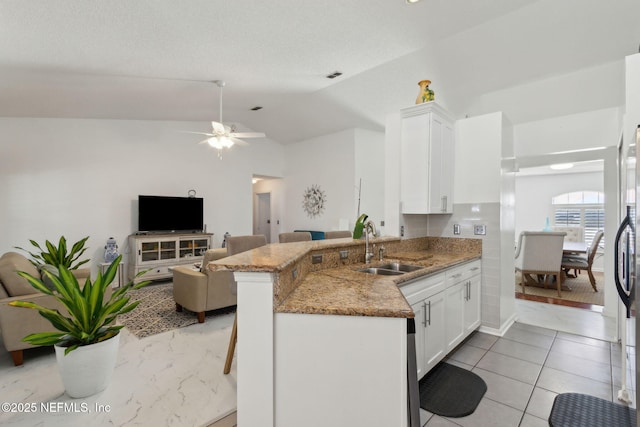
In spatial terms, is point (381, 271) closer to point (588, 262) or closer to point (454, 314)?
point (454, 314)

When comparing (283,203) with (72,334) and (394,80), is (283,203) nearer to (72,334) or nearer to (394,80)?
(394,80)

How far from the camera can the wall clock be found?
6.98 m

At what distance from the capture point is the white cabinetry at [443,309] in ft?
6.73

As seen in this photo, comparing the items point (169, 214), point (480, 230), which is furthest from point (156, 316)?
point (480, 230)

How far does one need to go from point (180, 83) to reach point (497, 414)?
4815 millimetres

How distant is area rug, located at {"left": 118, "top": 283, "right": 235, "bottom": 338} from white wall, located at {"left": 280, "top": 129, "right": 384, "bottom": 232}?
11.0ft

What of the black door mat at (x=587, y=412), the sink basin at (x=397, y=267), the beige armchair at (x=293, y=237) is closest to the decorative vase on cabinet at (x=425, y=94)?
the sink basin at (x=397, y=267)

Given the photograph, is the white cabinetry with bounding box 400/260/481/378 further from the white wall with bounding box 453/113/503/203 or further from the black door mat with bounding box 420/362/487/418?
the white wall with bounding box 453/113/503/203

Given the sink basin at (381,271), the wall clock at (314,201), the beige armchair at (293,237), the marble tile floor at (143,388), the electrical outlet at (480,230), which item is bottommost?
the marble tile floor at (143,388)

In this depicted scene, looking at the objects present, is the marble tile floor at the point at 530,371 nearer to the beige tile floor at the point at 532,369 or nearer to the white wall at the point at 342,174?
the beige tile floor at the point at 532,369

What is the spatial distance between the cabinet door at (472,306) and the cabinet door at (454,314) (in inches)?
4.9

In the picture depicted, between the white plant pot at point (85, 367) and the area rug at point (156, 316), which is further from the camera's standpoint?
the area rug at point (156, 316)

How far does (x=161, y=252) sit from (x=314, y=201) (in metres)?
3.41

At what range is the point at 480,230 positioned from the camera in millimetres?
3250
